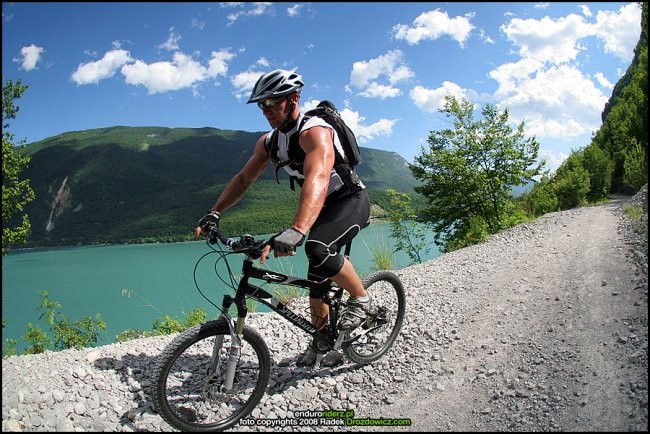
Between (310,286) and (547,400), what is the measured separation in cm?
210

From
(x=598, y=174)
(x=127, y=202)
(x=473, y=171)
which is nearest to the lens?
(x=473, y=171)

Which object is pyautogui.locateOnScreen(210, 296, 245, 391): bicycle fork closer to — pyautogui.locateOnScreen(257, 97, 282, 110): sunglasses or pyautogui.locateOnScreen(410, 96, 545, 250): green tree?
pyautogui.locateOnScreen(257, 97, 282, 110): sunglasses

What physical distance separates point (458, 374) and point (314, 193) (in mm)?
2225

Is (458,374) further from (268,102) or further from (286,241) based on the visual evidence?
(268,102)

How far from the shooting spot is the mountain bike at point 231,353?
288 centimetres

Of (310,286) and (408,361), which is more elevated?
(310,286)

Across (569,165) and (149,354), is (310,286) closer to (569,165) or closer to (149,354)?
(149,354)

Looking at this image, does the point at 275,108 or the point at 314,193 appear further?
the point at 275,108

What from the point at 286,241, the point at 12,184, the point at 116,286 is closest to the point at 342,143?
the point at 286,241

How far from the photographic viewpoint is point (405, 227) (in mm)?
18656

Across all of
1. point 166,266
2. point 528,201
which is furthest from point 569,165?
point 166,266

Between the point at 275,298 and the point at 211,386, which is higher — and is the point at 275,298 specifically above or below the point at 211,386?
above

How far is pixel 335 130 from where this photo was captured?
11.0 feet

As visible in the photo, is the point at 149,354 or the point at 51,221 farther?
the point at 51,221
